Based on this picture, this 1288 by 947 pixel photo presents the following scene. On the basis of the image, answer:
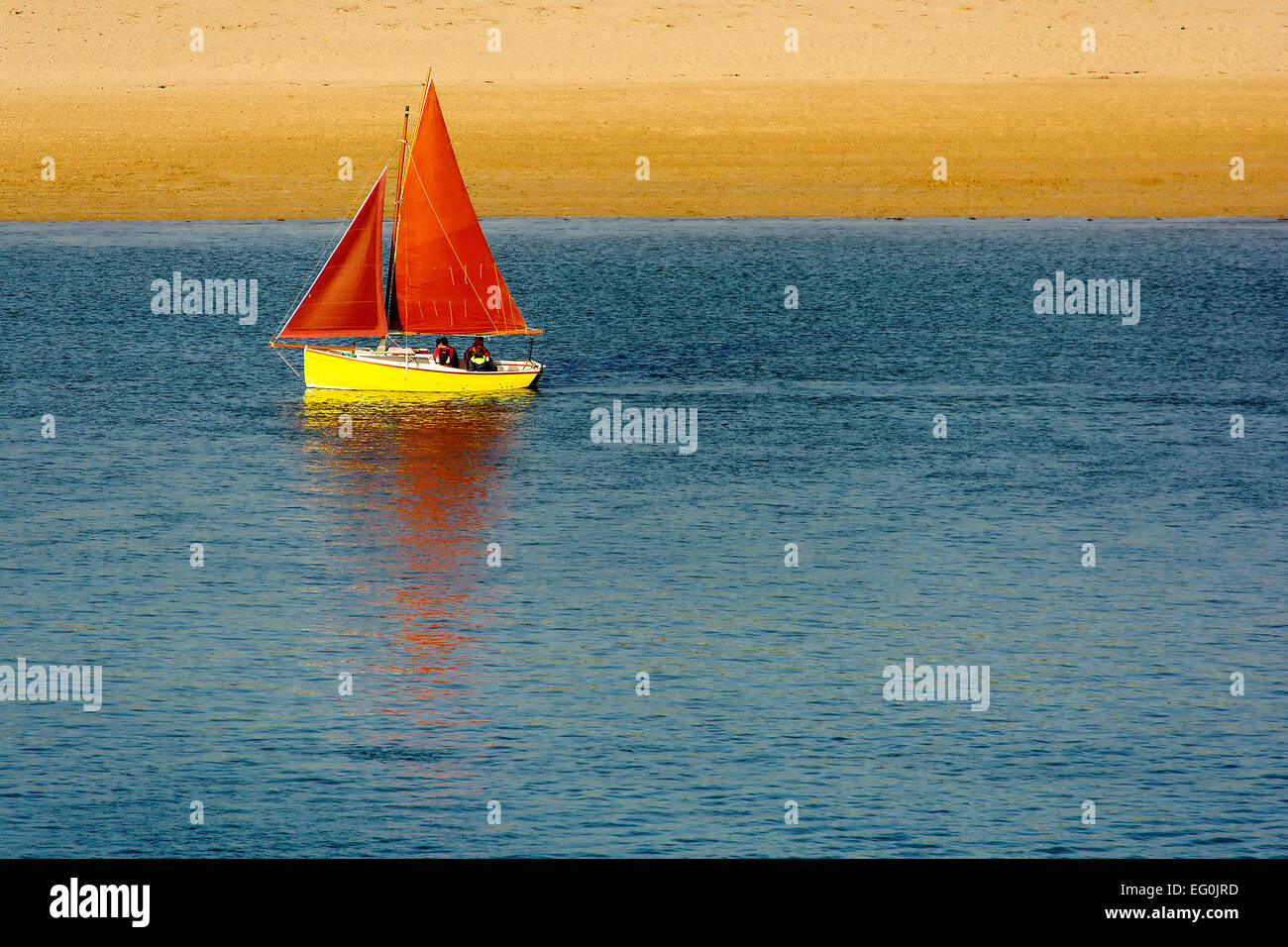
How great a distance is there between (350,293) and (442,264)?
3526 millimetres

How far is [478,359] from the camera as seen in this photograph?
6594 centimetres

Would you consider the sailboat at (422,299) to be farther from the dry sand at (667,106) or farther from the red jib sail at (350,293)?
the dry sand at (667,106)

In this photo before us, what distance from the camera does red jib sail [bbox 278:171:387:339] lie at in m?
64.4

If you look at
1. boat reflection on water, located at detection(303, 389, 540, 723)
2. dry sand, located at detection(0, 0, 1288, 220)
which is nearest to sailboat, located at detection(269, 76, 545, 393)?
boat reflection on water, located at detection(303, 389, 540, 723)

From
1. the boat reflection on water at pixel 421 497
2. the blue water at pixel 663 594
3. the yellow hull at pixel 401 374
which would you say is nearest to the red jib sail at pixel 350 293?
the yellow hull at pixel 401 374

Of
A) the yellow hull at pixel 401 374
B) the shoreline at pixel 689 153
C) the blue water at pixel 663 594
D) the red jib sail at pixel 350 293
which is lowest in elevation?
the blue water at pixel 663 594

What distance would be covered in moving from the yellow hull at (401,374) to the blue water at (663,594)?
3.20 feet

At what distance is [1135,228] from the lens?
374 ft

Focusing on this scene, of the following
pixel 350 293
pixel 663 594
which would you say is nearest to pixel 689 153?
pixel 350 293

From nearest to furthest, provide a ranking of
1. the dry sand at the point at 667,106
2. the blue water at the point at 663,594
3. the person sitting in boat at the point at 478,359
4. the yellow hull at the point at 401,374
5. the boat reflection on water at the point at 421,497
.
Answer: the blue water at the point at 663,594
the boat reflection on water at the point at 421,497
the person sitting in boat at the point at 478,359
the yellow hull at the point at 401,374
the dry sand at the point at 667,106

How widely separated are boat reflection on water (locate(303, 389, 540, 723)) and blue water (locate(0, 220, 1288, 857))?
0.56 feet

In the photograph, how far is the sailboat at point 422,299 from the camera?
65.1 m

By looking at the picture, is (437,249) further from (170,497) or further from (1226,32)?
(1226,32)
